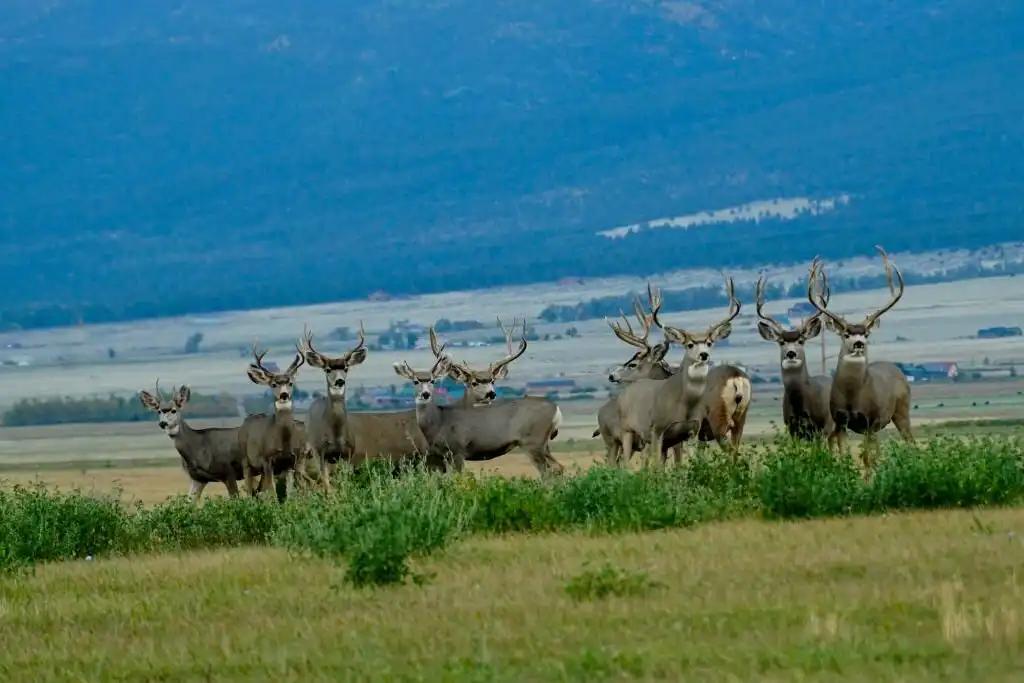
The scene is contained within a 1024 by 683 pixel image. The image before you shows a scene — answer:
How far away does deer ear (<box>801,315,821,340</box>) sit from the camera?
2475cm

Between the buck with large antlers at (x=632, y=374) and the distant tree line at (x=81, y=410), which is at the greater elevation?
the buck with large antlers at (x=632, y=374)

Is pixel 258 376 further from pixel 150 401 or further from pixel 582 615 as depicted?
pixel 582 615

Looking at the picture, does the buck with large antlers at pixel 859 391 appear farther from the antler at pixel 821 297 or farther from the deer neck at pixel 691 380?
the deer neck at pixel 691 380

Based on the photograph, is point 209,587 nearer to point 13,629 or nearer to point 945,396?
point 13,629

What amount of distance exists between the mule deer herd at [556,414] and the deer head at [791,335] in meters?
0.02

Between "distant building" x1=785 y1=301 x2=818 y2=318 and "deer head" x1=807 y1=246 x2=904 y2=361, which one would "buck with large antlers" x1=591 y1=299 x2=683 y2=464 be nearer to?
Result: "deer head" x1=807 y1=246 x2=904 y2=361

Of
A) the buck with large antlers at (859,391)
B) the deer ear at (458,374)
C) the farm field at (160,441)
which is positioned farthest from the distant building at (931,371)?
the buck with large antlers at (859,391)

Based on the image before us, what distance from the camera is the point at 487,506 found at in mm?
19828

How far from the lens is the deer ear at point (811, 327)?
974 inches

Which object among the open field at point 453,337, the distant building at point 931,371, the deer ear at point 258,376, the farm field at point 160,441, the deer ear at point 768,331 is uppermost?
the deer ear at point 768,331

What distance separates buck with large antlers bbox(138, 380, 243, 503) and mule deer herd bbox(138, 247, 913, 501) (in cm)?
2

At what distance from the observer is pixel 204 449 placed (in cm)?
2916

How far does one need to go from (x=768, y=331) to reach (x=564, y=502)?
6125mm

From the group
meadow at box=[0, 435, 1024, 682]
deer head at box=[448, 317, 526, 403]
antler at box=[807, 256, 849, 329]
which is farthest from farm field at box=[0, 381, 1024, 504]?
meadow at box=[0, 435, 1024, 682]
